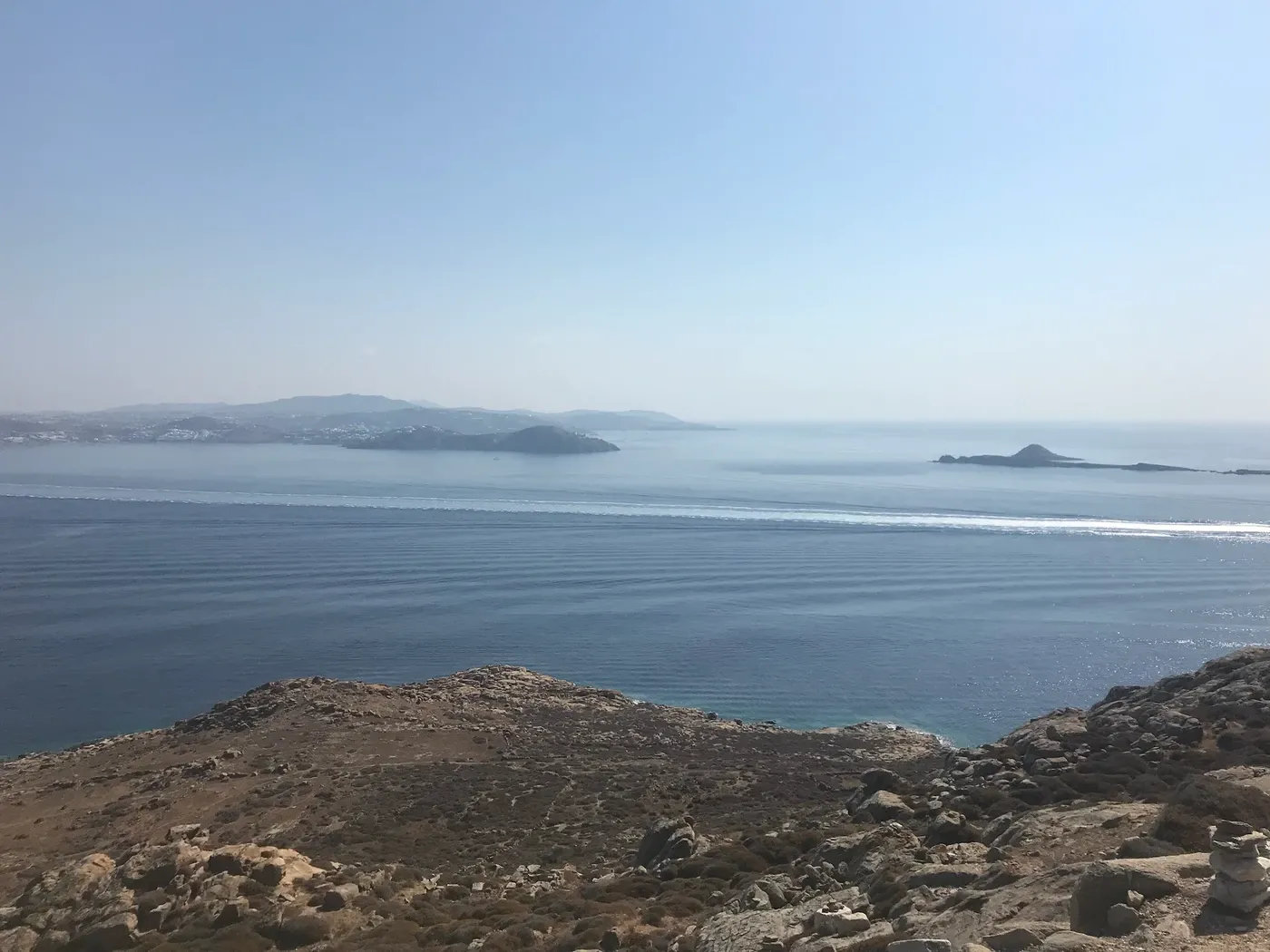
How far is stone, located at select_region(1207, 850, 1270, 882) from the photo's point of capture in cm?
521

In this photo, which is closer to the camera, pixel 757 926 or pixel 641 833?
pixel 757 926

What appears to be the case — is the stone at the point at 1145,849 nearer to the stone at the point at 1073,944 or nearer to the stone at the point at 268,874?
the stone at the point at 1073,944

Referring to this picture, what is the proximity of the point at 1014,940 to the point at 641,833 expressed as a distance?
816 centimetres

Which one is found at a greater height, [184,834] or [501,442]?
[501,442]

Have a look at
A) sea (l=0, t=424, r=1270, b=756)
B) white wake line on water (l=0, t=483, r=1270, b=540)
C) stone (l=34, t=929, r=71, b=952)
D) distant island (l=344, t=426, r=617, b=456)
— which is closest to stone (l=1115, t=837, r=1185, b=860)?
stone (l=34, t=929, r=71, b=952)

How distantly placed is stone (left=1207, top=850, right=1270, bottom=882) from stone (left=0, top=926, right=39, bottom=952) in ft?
37.1

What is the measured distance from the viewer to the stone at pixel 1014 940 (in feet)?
17.6

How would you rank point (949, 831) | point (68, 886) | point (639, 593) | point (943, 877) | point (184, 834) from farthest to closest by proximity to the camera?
point (639, 593) < point (184, 834) < point (68, 886) < point (949, 831) < point (943, 877)

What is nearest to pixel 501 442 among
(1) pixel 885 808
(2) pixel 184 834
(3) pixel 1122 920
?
(2) pixel 184 834

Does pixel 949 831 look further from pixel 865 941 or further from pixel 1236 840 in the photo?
pixel 1236 840

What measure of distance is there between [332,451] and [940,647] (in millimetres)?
112882

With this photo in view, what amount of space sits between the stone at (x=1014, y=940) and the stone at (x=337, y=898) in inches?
284

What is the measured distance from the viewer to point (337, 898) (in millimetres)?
9102

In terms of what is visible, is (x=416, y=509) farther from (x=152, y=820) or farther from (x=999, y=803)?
(x=999, y=803)
